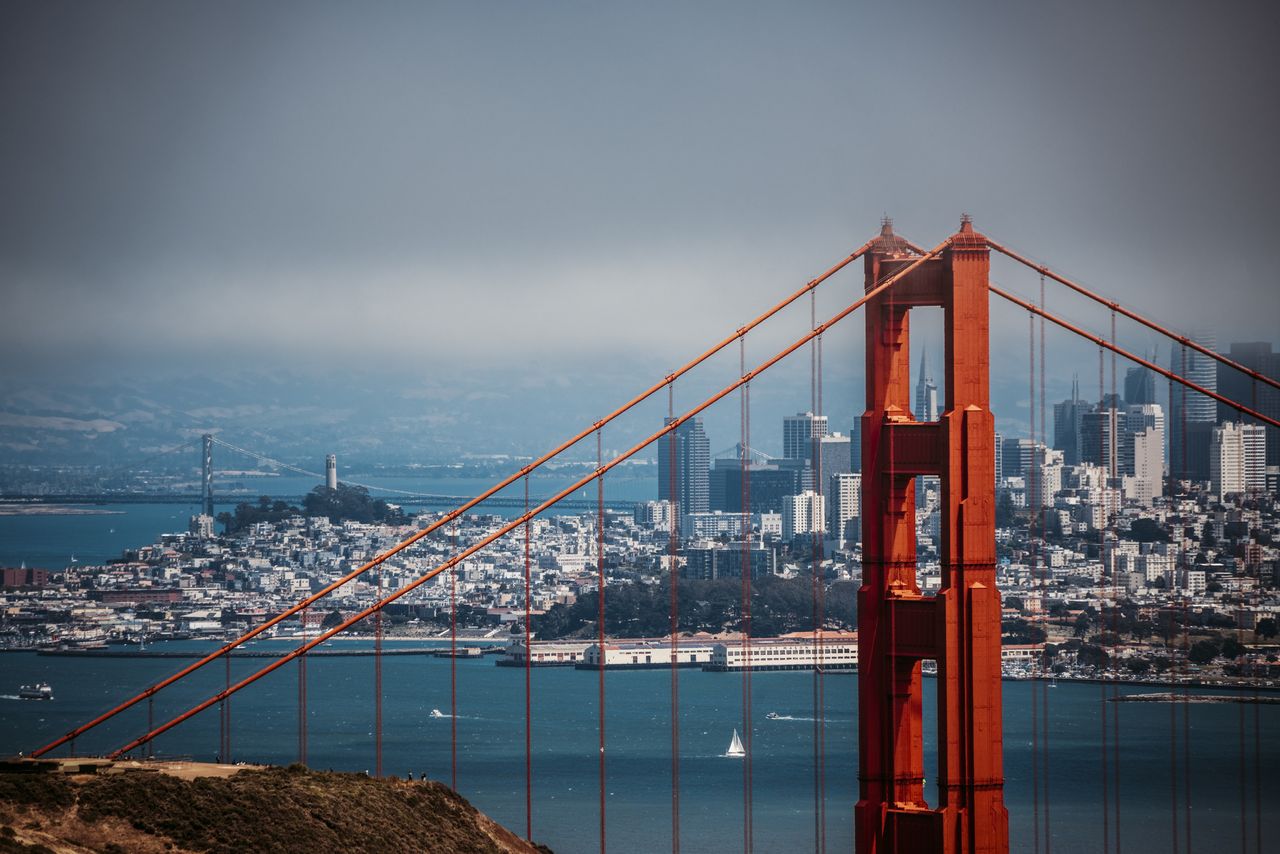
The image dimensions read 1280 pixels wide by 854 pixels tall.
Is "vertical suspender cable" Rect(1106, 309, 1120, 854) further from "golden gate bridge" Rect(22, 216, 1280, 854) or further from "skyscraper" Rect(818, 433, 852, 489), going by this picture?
"skyscraper" Rect(818, 433, 852, 489)

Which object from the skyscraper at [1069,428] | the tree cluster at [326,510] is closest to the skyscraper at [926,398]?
the skyscraper at [1069,428]

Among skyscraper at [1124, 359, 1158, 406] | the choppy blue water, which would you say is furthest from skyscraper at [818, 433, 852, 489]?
the choppy blue water

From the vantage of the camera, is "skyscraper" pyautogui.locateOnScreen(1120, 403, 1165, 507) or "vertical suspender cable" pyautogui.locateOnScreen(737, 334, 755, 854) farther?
"skyscraper" pyautogui.locateOnScreen(1120, 403, 1165, 507)

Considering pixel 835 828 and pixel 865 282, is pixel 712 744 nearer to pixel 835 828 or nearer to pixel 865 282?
pixel 835 828

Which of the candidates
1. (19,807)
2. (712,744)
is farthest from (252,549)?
(19,807)

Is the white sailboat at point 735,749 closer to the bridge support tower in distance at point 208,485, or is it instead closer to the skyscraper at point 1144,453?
the skyscraper at point 1144,453
